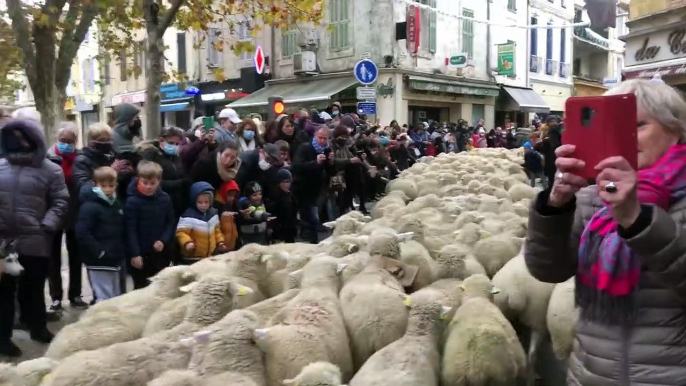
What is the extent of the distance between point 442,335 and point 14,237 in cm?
317

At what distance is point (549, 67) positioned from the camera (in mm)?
32188

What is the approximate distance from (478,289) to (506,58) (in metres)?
24.2

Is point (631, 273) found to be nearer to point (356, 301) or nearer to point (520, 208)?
point (356, 301)

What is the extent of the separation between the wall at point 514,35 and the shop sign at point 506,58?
756 mm

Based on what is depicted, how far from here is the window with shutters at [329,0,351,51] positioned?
73.6 ft

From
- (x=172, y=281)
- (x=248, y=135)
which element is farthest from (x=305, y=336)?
(x=248, y=135)

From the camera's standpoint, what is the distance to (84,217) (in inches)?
199

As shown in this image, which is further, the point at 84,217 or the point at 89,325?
the point at 84,217

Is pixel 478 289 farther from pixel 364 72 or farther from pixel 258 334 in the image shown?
pixel 364 72

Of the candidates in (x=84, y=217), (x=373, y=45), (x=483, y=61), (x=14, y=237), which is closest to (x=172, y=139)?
(x=84, y=217)

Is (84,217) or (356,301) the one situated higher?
(84,217)

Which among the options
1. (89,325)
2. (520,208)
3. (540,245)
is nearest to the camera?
(540,245)

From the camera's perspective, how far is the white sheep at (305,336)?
3068mm

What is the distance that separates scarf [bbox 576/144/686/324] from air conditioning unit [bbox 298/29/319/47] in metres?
21.7
